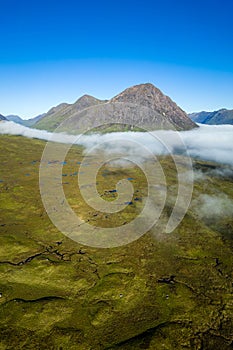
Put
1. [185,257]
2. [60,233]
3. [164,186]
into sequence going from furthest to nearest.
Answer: [164,186]
[60,233]
[185,257]

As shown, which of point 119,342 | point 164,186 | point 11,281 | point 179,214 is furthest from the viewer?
point 164,186

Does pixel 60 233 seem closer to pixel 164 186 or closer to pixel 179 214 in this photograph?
pixel 179 214

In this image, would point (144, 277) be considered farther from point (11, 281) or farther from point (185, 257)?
point (11, 281)

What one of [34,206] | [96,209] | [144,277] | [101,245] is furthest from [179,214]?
[34,206]

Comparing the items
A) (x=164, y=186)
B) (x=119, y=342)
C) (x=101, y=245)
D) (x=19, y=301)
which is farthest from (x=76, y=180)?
(x=119, y=342)

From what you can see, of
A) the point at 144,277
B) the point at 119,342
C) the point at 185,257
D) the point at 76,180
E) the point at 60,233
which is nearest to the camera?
the point at 119,342

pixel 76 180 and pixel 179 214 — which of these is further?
pixel 76 180
